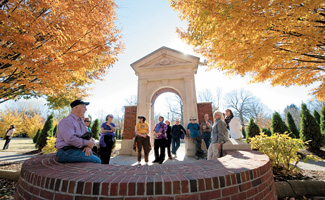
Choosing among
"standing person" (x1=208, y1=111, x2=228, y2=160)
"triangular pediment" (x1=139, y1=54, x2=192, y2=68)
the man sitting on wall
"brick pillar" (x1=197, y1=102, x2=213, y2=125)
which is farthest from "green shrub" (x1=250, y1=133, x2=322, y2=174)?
"triangular pediment" (x1=139, y1=54, x2=192, y2=68)

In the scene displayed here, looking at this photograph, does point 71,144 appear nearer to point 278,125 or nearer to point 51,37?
point 51,37

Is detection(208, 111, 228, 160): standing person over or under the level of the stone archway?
under

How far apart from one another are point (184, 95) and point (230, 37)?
173 inches

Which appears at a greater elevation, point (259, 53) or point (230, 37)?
point (230, 37)

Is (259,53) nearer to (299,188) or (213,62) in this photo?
(213,62)

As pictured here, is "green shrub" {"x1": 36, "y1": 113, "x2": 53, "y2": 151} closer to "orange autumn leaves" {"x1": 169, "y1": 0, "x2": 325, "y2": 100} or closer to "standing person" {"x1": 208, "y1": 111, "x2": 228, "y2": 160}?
"standing person" {"x1": 208, "y1": 111, "x2": 228, "y2": 160}

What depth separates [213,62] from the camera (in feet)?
17.4

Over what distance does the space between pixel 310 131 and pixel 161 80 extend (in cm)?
975

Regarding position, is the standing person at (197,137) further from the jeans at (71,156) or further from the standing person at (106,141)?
the jeans at (71,156)

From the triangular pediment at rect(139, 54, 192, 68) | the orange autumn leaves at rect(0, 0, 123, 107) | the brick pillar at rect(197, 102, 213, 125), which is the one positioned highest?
the triangular pediment at rect(139, 54, 192, 68)

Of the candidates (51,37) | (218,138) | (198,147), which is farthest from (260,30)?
(51,37)

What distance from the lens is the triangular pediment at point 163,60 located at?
810cm

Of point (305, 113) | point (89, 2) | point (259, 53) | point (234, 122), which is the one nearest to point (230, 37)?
point (259, 53)

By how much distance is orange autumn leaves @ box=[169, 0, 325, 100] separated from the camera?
3.04 metres
